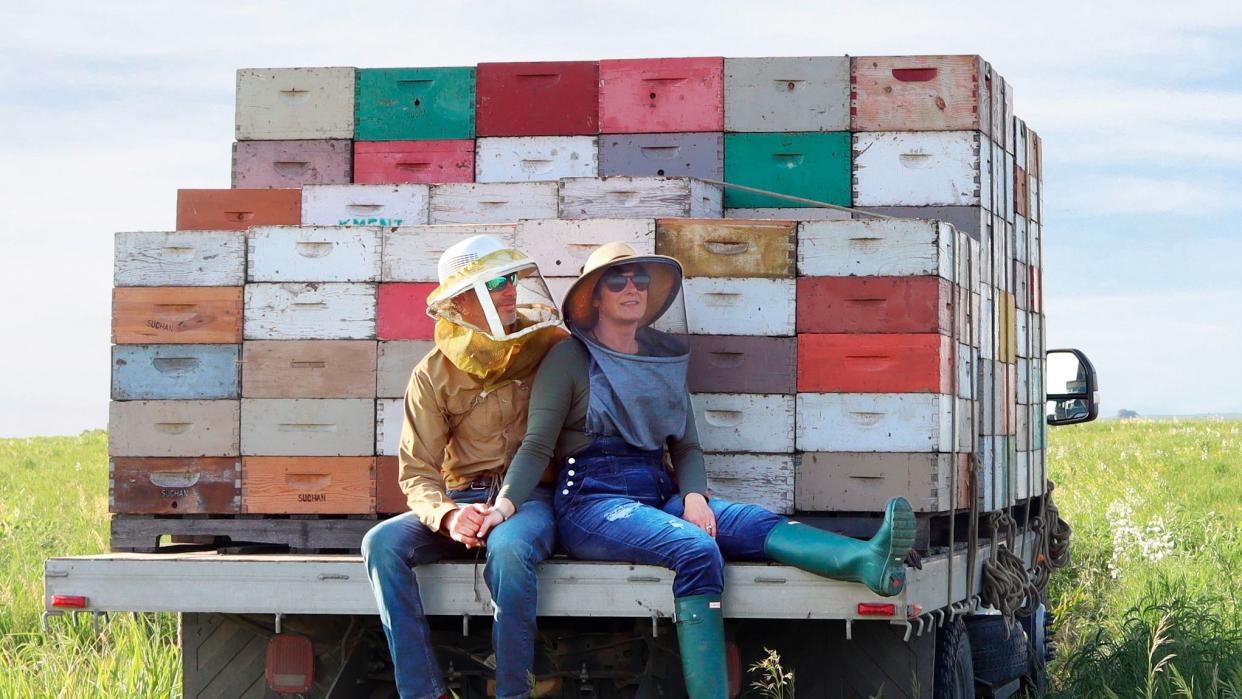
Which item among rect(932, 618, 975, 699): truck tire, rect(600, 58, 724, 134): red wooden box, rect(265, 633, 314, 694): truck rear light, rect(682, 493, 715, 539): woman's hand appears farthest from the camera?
rect(600, 58, 724, 134): red wooden box

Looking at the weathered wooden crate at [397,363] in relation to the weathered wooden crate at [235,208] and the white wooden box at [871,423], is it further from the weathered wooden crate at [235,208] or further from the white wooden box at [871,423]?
the white wooden box at [871,423]

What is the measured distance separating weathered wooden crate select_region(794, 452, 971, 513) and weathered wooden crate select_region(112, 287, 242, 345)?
2.55 m

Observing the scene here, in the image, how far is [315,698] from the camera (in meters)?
6.19

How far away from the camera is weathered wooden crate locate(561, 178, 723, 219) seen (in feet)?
22.4

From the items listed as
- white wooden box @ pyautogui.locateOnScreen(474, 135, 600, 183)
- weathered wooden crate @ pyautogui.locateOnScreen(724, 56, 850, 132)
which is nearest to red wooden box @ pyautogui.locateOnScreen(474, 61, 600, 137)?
white wooden box @ pyautogui.locateOnScreen(474, 135, 600, 183)

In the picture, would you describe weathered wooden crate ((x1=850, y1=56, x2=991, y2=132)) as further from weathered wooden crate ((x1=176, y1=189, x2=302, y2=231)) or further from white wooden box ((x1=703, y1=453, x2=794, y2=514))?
weathered wooden crate ((x1=176, y1=189, x2=302, y2=231))

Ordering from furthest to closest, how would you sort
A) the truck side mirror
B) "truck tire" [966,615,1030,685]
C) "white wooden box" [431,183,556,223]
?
the truck side mirror → "truck tire" [966,615,1030,685] → "white wooden box" [431,183,556,223]

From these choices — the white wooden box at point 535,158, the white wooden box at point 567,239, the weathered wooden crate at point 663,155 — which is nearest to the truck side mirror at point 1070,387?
the weathered wooden crate at point 663,155

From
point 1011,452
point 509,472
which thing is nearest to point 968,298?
point 1011,452

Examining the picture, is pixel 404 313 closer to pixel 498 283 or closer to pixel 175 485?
pixel 498 283

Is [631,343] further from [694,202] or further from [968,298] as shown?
[968,298]

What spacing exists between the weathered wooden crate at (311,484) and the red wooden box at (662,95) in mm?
2497

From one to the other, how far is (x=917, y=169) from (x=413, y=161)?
270 centimetres

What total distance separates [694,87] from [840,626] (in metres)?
3.00
